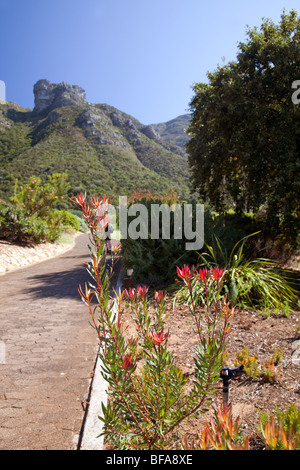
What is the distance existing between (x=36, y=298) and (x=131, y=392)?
205 inches

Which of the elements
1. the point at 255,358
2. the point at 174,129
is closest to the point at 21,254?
the point at 255,358

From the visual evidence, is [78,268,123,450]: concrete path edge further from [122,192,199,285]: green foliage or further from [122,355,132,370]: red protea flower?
[122,192,199,285]: green foliage

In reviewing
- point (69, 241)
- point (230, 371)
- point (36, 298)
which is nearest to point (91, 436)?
point (230, 371)

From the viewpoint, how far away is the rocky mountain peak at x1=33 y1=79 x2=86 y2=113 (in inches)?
3132

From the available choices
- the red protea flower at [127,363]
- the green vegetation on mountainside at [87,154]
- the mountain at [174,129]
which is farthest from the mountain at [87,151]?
the red protea flower at [127,363]

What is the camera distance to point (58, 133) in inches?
2352

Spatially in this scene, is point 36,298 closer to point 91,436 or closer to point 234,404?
point 91,436

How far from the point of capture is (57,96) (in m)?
85.8

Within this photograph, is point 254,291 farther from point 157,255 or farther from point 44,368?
point 44,368

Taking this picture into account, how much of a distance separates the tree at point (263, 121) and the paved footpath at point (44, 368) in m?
5.76

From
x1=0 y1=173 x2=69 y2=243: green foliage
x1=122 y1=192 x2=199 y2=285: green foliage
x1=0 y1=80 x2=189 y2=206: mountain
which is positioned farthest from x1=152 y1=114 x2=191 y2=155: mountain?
x1=122 y1=192 x2=199 y2=285: green foliage

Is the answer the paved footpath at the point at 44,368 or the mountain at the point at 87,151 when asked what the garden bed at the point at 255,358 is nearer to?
the paved footpath at the point at 44,368

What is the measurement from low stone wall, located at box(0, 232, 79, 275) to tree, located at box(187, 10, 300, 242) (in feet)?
23.9
